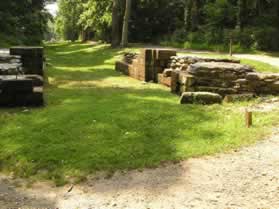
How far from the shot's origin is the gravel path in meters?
5.45

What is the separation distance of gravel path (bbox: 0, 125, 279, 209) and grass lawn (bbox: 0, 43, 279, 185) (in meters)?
0.33

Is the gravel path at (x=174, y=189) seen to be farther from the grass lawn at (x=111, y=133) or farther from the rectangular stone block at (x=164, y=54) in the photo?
the rectangular stone block at (x=164, y=54)

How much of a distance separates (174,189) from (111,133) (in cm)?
237

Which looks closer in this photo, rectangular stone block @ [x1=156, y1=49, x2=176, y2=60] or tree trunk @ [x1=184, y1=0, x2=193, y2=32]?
rectangular stone block @ [x1=156, y1=49, x2=176, y2=60]

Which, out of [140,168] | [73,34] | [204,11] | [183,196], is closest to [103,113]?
[140,168]

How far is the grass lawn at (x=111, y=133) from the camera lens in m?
6.68

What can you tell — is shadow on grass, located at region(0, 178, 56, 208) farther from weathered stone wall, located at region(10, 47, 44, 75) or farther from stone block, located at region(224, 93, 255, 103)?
weathered stone wall, located at region(10, 47, 44, 75)

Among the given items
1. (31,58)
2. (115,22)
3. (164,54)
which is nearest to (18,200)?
(31,58)

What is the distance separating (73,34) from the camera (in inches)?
2817

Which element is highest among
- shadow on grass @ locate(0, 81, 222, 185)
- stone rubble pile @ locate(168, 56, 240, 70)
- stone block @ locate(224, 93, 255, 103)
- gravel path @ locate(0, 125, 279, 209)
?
stone rubble pile @ locate(168, 56, 240, 70)

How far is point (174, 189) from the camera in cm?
582

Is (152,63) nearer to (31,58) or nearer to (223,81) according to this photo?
(31,58)

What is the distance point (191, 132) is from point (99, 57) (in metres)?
18.9

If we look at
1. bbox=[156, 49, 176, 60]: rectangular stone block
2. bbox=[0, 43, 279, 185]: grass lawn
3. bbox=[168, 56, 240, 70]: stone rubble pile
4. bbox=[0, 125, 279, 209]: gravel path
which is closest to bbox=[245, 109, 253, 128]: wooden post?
bbox=[0, 43, 279, 185]: grass lawn
